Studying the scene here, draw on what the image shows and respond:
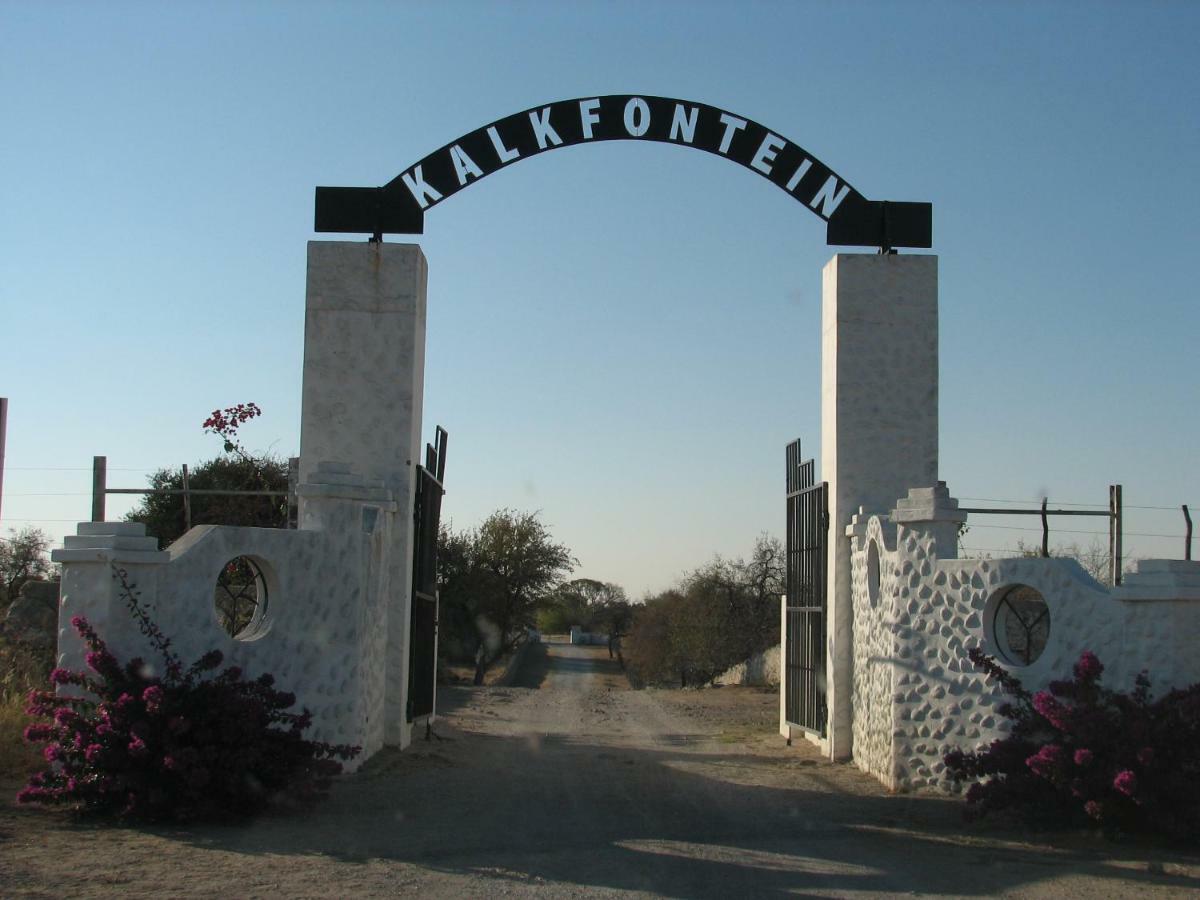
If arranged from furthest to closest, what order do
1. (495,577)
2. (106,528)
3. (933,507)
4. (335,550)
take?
(495,577) < (335,550) < (933,507) < (106,528)

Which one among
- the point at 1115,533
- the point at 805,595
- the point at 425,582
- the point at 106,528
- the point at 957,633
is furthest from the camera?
the point at 1115,533

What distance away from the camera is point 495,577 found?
34.0 metres

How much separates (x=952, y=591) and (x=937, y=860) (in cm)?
278

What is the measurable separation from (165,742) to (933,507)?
650 centimetres

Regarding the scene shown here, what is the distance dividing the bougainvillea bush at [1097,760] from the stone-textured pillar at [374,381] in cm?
624

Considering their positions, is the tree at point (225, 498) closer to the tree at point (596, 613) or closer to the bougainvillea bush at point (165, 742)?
the bougainvillea bush at point (165, 742)

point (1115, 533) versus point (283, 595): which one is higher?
point (1115, 533)

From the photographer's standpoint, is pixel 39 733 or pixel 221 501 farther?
pixel 221 501

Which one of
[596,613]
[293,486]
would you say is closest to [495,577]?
A: [293,486]

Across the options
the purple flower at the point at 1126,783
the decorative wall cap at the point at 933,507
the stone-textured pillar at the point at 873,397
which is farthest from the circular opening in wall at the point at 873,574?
the purple flower at the point at 1126,783

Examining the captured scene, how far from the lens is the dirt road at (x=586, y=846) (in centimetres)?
736

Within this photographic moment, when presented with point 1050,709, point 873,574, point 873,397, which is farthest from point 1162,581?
point 873,397

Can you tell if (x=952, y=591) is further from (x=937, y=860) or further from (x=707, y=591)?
(x=707, y=591)

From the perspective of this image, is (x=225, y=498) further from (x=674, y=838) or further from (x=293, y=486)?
(x=674, y=838)
